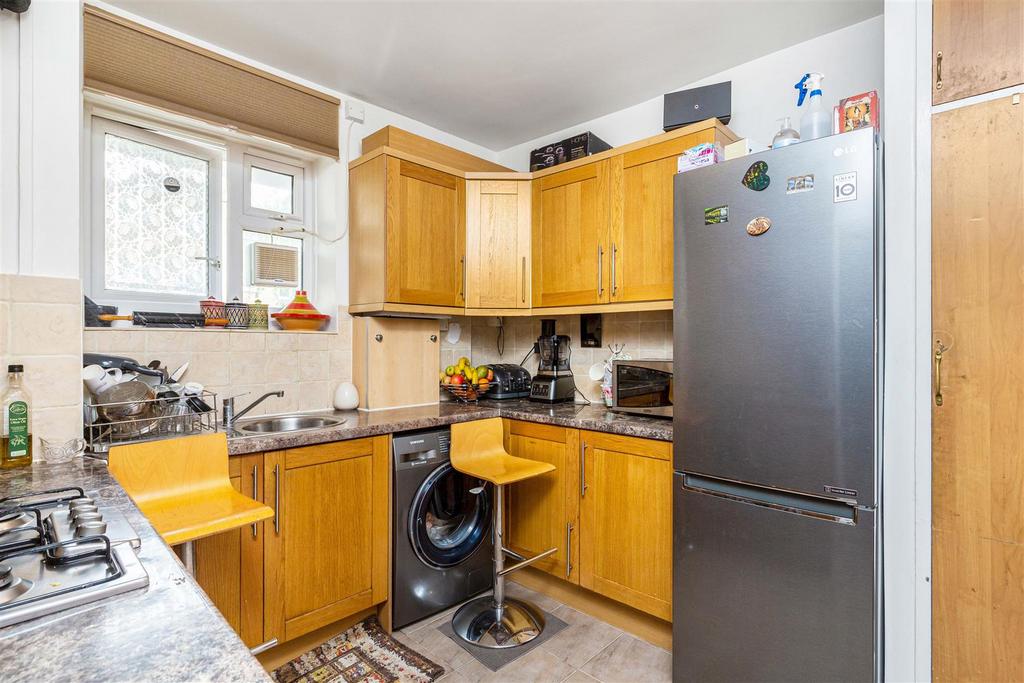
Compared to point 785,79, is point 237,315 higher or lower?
lower

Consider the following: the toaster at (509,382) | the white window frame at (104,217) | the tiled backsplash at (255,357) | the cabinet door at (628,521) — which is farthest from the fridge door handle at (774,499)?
the white window frame at (104,217)

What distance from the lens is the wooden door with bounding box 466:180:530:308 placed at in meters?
2.70

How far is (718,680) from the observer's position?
1.69 m

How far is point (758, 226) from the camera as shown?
161cm

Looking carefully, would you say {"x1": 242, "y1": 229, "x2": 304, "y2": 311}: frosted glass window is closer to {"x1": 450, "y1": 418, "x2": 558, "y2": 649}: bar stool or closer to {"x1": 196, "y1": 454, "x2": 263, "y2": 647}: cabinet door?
{"x1": 196, "y1": 454, "x2": 263, "y2": 647}: cabinet door

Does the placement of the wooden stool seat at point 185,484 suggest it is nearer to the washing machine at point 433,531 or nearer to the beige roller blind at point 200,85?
the washing machine at point 433,531

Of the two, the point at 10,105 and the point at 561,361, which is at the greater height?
the point at 10,105

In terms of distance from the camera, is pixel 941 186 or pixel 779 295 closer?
pixel 941 186

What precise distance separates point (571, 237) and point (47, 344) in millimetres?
2032

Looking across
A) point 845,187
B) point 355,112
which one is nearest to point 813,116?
point 845,187

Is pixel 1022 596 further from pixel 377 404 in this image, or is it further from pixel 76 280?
pixel 76 280

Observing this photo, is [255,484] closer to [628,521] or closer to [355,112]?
[628,521]

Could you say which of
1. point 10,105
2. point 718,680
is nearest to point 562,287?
point 718,680

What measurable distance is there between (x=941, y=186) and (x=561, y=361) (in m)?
1.84
